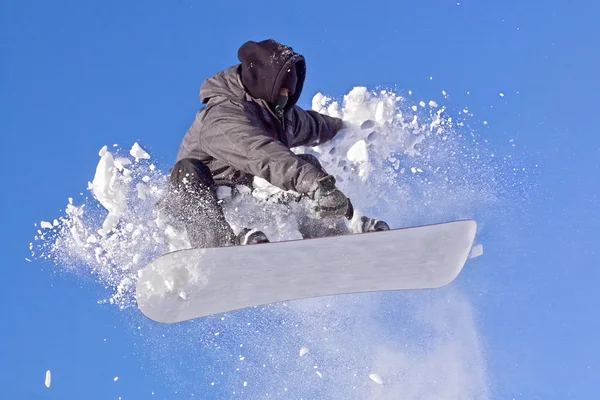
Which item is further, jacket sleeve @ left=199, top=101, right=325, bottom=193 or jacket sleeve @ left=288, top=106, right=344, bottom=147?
jacket sleeve @ left=288, top=106, right=344, bottom=147

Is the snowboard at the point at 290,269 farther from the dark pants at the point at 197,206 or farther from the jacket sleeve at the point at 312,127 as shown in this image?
the jacket sleeve at the point at 312,127

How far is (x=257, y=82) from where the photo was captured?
4172 millimetres

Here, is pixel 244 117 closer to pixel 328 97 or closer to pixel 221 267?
pixel 221 267

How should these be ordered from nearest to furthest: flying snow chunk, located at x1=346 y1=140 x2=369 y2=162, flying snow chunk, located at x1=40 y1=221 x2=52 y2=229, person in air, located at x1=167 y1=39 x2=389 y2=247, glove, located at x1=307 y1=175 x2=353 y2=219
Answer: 1. glove, located at x1=307 y1=175 x2=353 y2=219
2. person in air, located at x1=167 y1=39 x2=389 y2=247
3. flying snow chunk, located at x1=346 y1=140 x2=369 y2=162
4. flying snow chunk, located at x1=40 y1=221 x2=52 y2=229

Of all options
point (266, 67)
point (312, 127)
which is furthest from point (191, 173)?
point (312, 127)

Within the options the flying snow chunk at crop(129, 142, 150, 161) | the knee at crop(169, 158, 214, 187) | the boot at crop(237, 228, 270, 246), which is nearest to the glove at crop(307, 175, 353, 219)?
the boot at crop(237, 228, 270, 246)

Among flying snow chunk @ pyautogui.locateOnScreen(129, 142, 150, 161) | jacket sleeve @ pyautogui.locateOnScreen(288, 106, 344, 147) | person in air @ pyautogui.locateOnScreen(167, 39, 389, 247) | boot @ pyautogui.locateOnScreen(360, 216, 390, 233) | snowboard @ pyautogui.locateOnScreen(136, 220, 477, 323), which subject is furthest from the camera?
flying snow chunk @ pyautogui.locateOnScreen(129, 142, 150, 161)

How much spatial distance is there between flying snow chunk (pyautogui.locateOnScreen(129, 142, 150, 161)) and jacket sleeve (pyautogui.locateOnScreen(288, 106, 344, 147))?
5.08ft

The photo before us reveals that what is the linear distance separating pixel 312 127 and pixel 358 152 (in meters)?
0.63

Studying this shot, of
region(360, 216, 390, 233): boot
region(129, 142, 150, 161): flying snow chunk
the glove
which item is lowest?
the glove

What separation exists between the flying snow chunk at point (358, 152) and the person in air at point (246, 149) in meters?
1.01

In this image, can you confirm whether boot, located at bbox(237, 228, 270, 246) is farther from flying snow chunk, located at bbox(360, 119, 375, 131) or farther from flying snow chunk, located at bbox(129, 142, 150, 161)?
flying snow chunk, located at bbox(129, 142, 150, 161)

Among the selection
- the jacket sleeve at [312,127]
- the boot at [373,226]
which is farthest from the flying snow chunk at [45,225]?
the boot at [373,226]

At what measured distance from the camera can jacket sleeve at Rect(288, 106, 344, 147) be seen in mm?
5020
